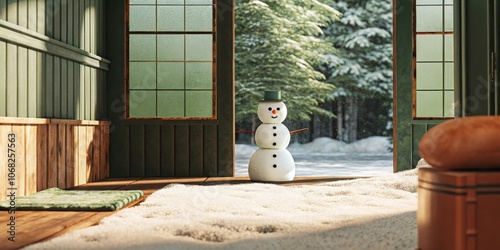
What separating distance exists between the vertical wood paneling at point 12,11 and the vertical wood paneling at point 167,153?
6.11 ft

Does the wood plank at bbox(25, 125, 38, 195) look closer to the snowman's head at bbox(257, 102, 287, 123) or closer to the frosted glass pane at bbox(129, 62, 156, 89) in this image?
the frosted glass pane at bbox(129, 62, 156, 89)

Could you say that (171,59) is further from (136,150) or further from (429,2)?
(429,2)

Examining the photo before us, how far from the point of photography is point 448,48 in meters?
5.09

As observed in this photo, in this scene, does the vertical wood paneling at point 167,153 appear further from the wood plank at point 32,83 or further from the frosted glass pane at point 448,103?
the frosted glass pane at point 448,103

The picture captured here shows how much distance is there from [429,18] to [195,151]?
90.7 inches

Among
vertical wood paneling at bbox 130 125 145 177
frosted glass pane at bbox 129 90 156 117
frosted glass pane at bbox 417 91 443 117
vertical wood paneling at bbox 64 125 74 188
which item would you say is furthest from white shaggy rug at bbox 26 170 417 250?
frosted glass pane at bbox 417 91 443 117

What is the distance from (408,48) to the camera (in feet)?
16.5

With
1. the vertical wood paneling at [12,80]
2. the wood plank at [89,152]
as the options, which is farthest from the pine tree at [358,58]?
the vertical wood paneling at [12,80]

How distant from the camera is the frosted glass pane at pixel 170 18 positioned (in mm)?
4984

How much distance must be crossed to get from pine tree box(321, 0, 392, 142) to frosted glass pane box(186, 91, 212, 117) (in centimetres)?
678

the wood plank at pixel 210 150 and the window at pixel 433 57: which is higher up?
the window at pixel 433 57

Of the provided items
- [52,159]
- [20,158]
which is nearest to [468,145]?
[20,158]

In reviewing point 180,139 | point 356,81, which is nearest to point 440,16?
point 180,139

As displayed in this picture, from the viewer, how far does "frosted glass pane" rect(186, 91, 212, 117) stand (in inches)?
195
